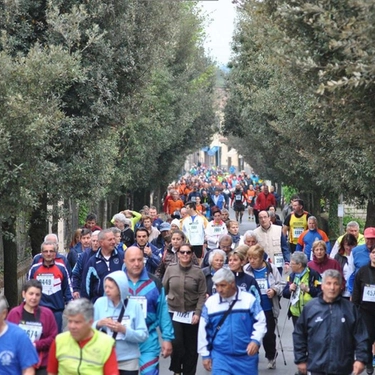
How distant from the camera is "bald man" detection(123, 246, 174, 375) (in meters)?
8.90

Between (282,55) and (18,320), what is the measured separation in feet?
11.7

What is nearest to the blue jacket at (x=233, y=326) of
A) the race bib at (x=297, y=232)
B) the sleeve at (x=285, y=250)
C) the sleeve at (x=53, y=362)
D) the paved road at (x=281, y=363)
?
the sleeve at (x=53, y=362)

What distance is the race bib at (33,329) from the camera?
8688mm

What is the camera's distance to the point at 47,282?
11266 mm

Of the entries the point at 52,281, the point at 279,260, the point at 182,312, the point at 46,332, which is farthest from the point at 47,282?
the point at 279,260

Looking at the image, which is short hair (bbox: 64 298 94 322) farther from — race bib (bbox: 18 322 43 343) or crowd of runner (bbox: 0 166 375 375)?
race bib (bbox: 18 322 43 343)

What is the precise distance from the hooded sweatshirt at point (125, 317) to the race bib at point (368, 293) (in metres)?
3.95

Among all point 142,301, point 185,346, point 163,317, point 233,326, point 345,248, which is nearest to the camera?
point 233,326

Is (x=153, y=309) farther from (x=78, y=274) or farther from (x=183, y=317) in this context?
(x=78, y=274)

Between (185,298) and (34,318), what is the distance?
268cm

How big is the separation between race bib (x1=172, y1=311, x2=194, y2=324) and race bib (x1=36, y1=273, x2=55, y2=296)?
4.55 ft

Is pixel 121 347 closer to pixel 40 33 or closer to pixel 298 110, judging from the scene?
pixel 40 33

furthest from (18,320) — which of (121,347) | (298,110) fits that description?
(298,110)

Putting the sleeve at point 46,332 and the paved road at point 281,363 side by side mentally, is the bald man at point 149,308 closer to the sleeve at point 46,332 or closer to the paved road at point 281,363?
the sleeve at point 46,332
